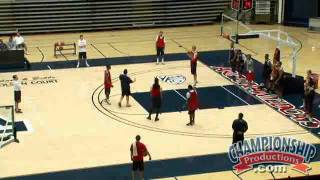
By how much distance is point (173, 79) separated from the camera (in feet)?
92.2

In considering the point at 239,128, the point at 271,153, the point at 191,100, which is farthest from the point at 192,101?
the point at 271,153

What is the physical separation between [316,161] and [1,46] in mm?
17798

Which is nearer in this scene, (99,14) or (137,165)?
(137,165)

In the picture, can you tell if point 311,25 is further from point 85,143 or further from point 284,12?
point 85,143

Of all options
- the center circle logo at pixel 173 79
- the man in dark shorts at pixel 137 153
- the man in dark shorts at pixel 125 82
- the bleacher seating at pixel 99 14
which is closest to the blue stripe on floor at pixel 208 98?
the man in dark shorts at pixel 125 82

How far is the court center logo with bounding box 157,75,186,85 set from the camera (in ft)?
90.6

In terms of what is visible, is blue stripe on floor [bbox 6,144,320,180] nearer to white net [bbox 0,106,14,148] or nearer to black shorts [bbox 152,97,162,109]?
white net [bbox 0,106,14,148]

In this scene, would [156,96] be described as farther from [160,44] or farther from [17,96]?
[160,44]

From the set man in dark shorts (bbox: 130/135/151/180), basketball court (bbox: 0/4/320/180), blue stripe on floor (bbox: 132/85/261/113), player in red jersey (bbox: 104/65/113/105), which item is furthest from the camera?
blue stripe on floor (bbox: 132/85/261/113)

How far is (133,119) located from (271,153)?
241 inches

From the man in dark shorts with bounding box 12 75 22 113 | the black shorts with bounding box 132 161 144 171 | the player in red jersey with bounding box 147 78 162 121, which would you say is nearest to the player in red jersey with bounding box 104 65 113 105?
the player in red jersey with bounding box 147 78 162 121

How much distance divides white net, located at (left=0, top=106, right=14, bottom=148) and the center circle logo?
8598 millimetres

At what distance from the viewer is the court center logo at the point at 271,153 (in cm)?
1798

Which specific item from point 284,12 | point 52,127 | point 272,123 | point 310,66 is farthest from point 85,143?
point 284,12
